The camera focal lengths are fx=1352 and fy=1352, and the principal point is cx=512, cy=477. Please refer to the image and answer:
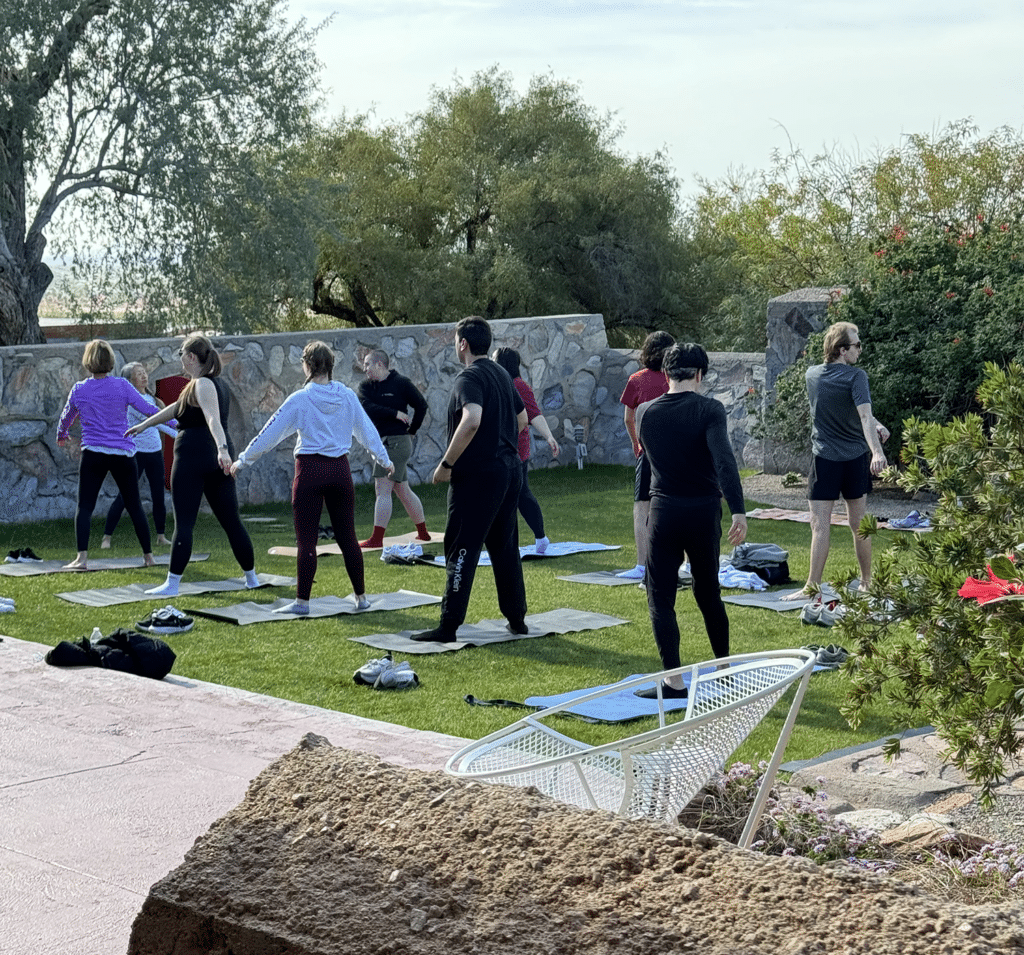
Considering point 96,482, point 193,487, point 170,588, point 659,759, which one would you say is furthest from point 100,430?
point 659,759

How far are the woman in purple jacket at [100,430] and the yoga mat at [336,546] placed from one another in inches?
53.6

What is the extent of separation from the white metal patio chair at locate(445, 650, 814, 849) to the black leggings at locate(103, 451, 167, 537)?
26.6 ft

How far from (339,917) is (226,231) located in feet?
59.1

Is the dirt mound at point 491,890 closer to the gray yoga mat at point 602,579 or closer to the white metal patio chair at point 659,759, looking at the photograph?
the white metal patio chair at point 659,759

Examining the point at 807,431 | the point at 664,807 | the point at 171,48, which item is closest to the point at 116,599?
the point at 664,807

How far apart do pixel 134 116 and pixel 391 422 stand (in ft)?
30.3

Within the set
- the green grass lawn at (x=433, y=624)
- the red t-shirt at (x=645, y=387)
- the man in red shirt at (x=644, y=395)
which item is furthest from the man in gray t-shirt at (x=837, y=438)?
the red t-shirt at (x=645, y=387)

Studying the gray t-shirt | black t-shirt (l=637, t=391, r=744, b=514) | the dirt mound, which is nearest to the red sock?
the gray t-shirt

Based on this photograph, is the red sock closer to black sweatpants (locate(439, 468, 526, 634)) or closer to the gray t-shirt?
black sweatpants (locate(439, 468, 526, 634))

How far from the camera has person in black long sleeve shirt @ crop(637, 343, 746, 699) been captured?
629 centimetres

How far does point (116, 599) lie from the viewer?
9.16 m

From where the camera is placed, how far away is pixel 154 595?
30.4 feet

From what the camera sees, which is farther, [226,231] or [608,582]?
[226,231]

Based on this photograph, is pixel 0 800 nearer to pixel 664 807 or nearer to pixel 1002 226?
pixel 664 807
